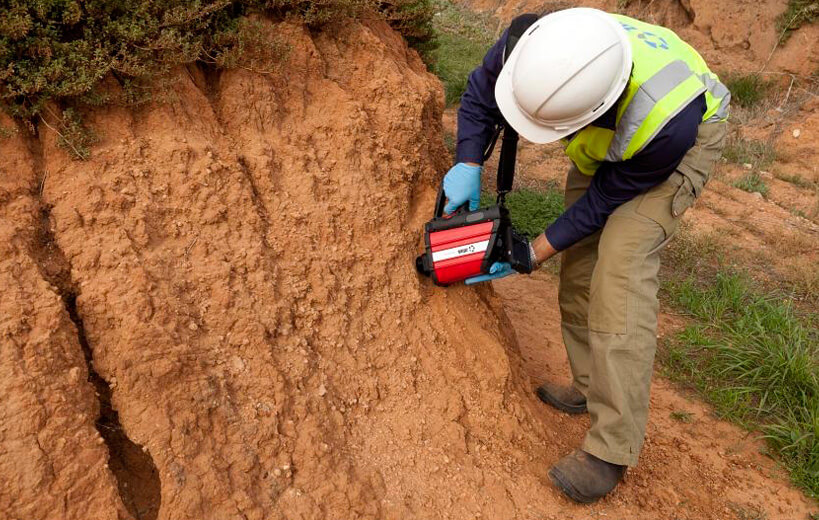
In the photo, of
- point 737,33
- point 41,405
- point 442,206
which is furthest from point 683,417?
point 737,33

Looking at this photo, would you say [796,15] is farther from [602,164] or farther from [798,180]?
[602,164]

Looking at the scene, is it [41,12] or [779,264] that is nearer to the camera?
[41,12]

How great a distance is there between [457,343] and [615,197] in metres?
0.89

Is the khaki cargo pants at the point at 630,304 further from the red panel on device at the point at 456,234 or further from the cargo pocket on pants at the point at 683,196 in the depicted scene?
the red panel on device at the point at 456,234

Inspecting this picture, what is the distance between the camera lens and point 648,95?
2.27 metres

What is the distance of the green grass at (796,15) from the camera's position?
27.4 feet

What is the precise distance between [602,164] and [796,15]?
315 inches

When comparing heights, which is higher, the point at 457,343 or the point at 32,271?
the point at 32,271

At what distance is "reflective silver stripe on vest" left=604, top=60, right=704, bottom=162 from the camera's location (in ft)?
7.45

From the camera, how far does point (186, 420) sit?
1.88m

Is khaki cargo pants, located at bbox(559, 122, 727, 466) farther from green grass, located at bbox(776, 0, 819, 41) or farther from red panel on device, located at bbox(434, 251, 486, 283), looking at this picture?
green grass, located at bbox(776, 0, 819, 41)

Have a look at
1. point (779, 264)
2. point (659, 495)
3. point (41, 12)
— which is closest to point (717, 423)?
point (659, 495)

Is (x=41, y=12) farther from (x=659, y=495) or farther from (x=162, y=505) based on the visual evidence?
(x=659, y=495)

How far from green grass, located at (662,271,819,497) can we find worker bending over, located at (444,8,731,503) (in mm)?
1197
